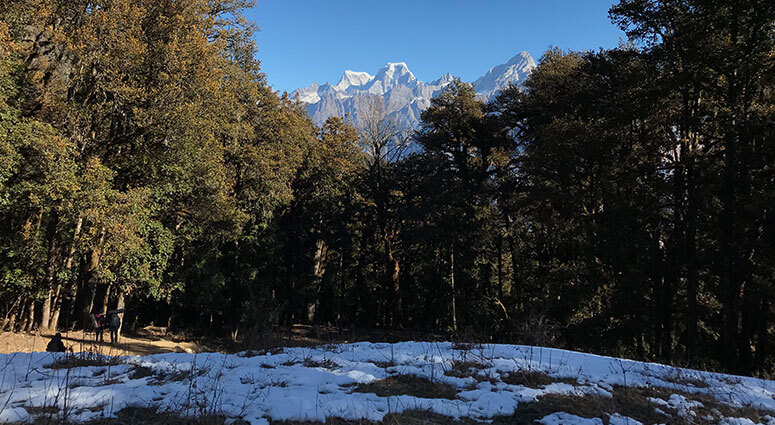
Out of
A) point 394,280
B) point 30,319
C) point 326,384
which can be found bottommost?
point 30,319

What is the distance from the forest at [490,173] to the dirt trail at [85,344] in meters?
1.69

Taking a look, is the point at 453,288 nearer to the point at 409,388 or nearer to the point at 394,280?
the point at 394,280

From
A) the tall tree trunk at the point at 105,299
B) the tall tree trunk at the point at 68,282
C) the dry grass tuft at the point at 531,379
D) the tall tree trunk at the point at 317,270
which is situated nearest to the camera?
the dry grass tuft at the point at 531,379

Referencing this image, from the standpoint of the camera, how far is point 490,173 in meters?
24.2

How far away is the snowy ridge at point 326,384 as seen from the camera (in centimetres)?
388

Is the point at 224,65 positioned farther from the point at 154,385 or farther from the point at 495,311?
the point at 495,311

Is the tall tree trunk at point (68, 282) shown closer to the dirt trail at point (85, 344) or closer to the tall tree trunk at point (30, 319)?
the tall tree trunk at point (30, 319)

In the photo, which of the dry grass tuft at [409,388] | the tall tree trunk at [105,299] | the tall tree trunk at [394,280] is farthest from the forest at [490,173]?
the dry grass tuft at [409,388]

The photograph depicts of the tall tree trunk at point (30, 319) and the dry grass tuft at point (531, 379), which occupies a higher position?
the dry grass tuft at point (531, 379)

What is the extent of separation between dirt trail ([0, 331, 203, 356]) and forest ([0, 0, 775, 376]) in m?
1.69

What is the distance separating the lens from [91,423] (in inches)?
136

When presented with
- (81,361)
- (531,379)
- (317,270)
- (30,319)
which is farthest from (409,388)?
(317,270)

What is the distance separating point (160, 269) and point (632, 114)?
19637 mm

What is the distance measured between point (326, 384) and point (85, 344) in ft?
52.1
